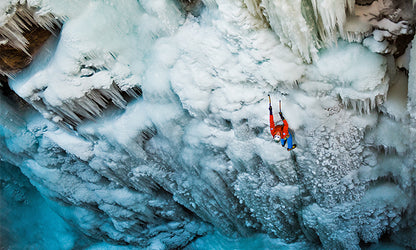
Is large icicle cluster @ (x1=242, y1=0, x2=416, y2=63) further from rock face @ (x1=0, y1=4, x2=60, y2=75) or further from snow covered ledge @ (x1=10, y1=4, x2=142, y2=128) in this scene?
rock face @ (x1=0, y1=4, x2=60, y2=75)

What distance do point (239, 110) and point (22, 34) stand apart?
2.75m

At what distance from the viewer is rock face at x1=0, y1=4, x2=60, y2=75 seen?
12.5ft

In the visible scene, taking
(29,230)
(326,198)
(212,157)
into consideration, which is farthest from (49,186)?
(326,198)

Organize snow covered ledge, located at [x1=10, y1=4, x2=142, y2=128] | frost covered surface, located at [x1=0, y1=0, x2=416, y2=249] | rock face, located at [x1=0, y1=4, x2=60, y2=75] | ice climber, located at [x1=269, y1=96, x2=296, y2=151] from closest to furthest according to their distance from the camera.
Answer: frost covered surface, located at [x1=0, y1=0, x2=416, y2=249] → ice climber, located at [x1=269, y1=96, x2=296, y2=151] → rock face, located at [x1=0, y1=4, x2=60, y2=75] → snow covered ledge, located at [x1=10, y1=4, x2=142, y2=128]

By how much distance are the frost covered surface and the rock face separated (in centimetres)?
14

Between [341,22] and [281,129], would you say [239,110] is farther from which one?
[341,22]

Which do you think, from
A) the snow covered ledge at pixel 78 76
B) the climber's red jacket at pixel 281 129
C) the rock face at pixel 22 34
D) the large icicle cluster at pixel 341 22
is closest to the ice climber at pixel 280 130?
the climber's red jacket at pixel 281 129

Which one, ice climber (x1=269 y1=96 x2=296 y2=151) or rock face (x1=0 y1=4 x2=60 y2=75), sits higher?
rock face (x1=0 y1=4 x2=60 y2=75)

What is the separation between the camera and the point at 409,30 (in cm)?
288

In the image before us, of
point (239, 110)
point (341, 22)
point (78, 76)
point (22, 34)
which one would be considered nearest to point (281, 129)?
point (239, 110)

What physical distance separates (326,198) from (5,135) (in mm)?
5299

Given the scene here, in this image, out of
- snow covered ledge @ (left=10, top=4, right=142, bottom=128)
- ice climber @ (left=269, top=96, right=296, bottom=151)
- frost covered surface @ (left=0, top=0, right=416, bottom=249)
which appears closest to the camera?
frost covered surface @ (left=0, top=0, right=416, bottom=249)

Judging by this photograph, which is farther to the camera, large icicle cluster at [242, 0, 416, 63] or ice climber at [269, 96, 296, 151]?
ice climber at [269, 96, 296, 151]

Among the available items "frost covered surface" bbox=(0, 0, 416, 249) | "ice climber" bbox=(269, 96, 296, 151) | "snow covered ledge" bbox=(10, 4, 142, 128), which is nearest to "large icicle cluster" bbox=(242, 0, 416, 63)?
"frost covered surface" bbox=(0, 0, 416, 249)
